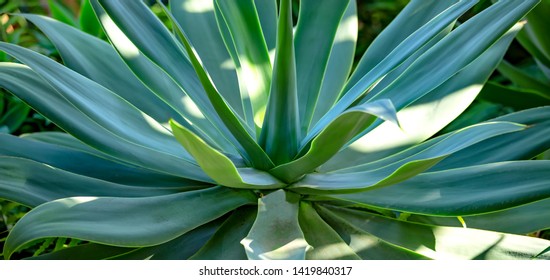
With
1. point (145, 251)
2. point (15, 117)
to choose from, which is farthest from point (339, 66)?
point (15, 117)

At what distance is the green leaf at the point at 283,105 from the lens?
758 mm

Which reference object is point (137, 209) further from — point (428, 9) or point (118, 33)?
point (428, 9)

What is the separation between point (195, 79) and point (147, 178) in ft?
0.52

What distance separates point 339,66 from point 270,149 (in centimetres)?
26

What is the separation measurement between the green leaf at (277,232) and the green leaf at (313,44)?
0.19 m

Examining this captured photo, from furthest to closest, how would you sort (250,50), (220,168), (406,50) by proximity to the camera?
1. (250,50)
2. (406,50)
3. (220,168)

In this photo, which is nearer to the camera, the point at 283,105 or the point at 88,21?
the point at 283,105

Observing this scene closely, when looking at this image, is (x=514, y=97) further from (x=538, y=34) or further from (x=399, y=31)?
(x=399, y=31)

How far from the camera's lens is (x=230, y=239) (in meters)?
0.82

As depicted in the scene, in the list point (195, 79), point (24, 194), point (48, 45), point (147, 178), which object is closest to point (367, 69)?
point (195, 79)

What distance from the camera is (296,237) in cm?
75

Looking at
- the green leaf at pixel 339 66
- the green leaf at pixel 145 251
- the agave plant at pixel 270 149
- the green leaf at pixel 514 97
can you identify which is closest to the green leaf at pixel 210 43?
the agave plant at pixel 270 149

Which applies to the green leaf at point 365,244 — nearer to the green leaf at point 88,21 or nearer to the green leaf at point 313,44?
the green leaf at point 313,44

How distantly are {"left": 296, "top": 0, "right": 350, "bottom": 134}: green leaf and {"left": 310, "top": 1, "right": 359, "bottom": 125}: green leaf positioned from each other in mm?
47
